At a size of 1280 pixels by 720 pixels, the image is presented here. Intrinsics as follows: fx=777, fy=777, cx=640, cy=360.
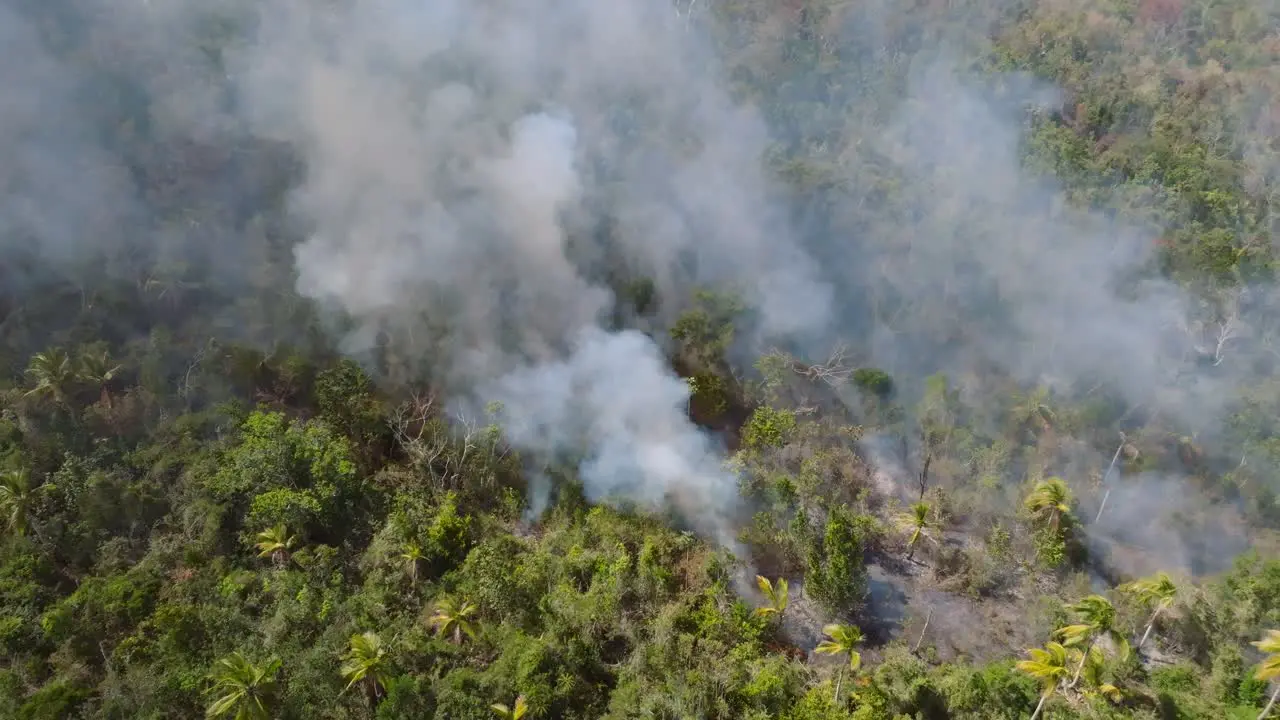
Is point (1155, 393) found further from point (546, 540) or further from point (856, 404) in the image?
point (546, 540)

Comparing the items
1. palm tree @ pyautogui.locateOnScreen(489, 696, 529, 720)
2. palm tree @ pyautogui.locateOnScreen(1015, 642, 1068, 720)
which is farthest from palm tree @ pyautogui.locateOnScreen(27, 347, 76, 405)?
palm tree @ pyautogui.locateOnScreen(1015, 642, 1068, 720)

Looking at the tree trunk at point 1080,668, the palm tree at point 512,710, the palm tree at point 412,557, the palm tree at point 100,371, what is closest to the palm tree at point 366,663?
the palm tree at point 512,710

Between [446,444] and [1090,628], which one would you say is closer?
[1090,628]

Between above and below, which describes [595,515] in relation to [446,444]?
below

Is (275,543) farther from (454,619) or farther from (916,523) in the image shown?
(916,523)

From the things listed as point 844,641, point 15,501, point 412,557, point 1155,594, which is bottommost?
point 15,501

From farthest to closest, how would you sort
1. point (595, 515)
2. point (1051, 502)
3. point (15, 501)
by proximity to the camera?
point (1051, 502)
point (595, 515)
point (15, 501)

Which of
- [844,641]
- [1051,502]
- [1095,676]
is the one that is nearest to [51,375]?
[844,641]

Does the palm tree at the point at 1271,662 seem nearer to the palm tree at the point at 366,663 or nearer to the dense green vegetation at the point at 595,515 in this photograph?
the dense green vegetation at the point at 595,515

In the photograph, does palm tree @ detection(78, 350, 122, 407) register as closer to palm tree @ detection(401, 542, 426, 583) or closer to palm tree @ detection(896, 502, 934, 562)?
palm tree @ detection(401, 542, 426, 583)
